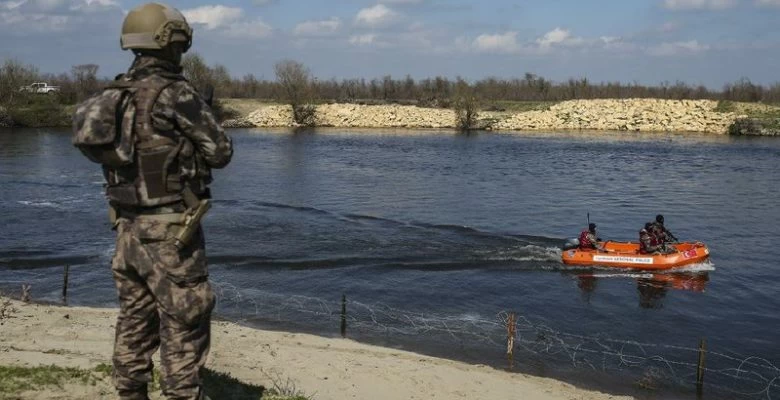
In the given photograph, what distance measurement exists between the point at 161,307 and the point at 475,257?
22797 millimetres

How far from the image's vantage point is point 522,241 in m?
30.2

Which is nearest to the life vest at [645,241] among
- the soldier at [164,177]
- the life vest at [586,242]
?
the life vest at [586,242]

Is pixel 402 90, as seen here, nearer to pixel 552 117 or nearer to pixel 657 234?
pixel 552 117

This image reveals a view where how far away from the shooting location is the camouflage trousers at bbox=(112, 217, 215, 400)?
529 cm

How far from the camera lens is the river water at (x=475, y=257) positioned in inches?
699

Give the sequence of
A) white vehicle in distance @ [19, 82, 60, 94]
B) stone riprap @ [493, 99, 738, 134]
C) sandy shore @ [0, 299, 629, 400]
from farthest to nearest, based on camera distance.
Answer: stone riprap @ [493, 99, 738, 134] → white vehicle in distance @ [19, 82, 60, 94] → sandy shore @ [0, 299, 629, 400]

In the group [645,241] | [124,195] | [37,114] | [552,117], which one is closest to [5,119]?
[37,114]

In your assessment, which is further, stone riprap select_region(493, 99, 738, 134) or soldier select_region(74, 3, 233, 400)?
stone riprap select_region(493, 99, 738, 134)

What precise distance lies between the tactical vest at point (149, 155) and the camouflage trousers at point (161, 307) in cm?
21

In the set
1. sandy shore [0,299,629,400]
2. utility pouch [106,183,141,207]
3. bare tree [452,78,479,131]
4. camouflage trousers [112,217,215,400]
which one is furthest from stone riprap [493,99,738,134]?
utility pouch [106,183,141,207]

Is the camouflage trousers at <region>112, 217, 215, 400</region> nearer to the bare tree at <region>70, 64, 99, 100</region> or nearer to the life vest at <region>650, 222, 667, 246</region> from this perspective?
the life vest at <region>650, 222, 667, 246</region>

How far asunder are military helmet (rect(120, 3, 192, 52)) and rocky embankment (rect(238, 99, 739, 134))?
93.9 meters

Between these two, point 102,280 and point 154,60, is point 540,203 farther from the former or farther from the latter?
point 154,60

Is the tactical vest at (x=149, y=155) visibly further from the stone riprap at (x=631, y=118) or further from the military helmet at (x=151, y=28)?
Answer: the stone riprap at (x=631, y=118)
